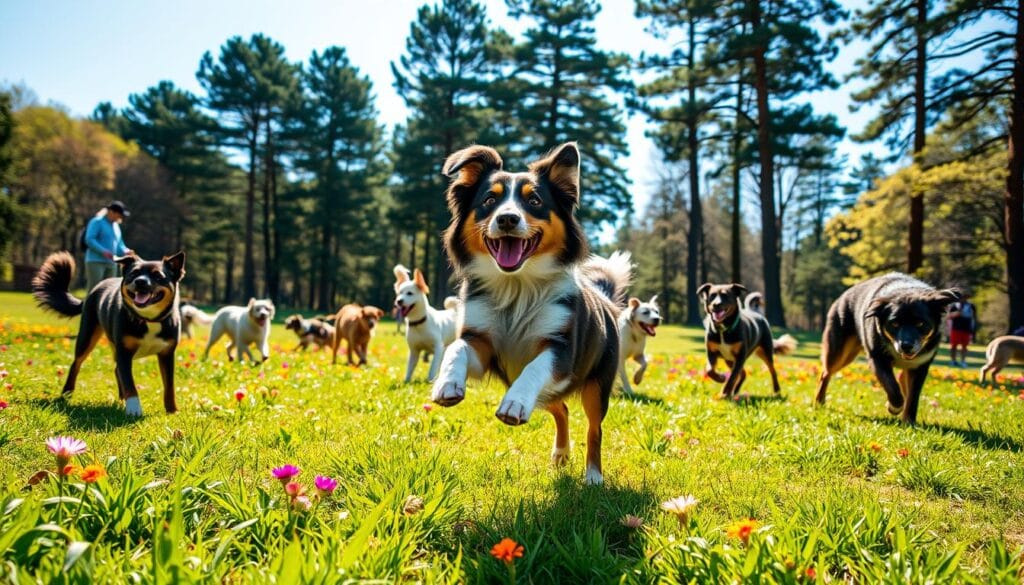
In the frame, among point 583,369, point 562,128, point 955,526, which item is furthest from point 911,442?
point 562,128

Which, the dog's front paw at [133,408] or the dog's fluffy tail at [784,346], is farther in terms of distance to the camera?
the dog's fluffy tail at [784,346]

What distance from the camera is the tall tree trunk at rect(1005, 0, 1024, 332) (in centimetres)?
1587

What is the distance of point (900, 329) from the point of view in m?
5.38

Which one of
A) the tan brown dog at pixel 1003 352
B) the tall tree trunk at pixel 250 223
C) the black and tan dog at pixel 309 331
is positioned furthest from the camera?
the tall tree trunk at pixel 250 223

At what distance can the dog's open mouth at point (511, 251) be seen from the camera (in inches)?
130

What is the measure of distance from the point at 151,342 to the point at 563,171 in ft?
14.0

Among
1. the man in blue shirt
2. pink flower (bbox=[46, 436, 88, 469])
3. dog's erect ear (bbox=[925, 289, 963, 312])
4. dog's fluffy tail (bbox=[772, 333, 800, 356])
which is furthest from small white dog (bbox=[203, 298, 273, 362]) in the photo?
dog's erect ear (bbox=[925, 289, 963, 312])

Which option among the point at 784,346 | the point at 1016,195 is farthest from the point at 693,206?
the point at 784,346

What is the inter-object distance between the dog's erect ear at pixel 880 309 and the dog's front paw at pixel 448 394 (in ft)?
16.5

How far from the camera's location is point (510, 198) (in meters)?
3.43

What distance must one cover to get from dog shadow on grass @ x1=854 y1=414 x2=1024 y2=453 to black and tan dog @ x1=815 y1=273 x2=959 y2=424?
0.17 metres

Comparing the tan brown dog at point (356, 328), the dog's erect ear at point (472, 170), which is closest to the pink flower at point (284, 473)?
the dog's erect ear at point (472, 170)

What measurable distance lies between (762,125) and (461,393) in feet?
75.6

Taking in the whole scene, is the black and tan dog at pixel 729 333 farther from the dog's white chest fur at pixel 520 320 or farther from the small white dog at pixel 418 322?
the dog's white chest fur at pixel 520 320
